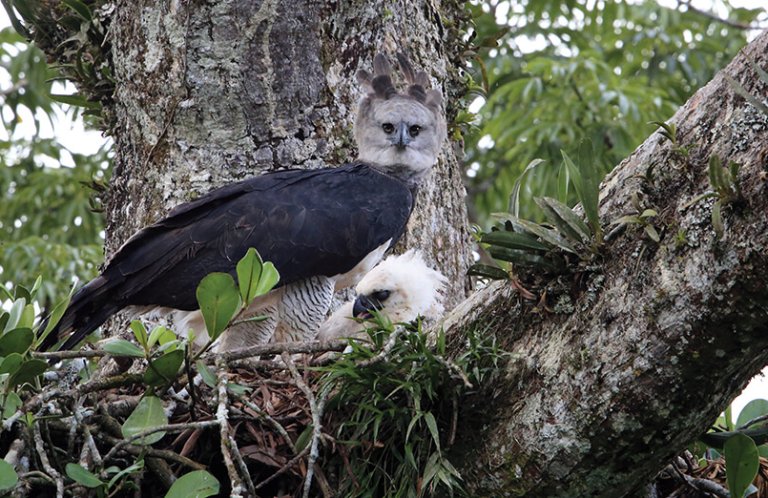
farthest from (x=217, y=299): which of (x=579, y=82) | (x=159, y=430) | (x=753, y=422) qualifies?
(x=579, y=82)

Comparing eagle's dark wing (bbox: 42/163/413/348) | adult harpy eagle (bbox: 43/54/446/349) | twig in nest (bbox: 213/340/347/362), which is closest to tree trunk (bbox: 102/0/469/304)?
adult harpy eagle (bbox: 43/54/446/349)

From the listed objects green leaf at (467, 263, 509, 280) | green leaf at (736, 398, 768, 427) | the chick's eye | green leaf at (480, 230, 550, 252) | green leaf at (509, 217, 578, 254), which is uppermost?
green leaf at (509, 217, 578, 254)

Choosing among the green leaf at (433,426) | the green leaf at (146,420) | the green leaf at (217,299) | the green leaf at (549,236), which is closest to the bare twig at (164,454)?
the green leaf at (146,420)

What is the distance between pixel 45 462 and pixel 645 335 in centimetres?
157

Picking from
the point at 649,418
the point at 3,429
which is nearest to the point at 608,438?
the point at 649,418

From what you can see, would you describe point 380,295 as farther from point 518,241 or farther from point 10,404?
point 10,404

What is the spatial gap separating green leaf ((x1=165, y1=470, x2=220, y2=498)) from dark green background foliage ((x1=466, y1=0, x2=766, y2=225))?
3.91 m

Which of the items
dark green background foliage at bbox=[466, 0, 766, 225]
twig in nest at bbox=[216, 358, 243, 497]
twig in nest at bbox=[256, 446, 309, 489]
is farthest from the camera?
dark green background foliage at bbox=[466, 0, 766, 225]

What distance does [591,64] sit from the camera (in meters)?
7.20

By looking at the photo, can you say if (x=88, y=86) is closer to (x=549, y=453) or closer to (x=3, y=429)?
(x=3, y=429)

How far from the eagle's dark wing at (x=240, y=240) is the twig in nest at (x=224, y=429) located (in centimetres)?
100

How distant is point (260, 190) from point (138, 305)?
0.63m

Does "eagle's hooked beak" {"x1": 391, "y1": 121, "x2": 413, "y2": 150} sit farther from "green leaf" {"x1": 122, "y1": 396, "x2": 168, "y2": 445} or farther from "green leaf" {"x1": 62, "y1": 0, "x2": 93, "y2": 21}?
"green leaf" {"x1": 122, "y1": 396, "x2": 168, "y2": 445}

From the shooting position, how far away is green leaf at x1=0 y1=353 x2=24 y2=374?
8.93 ft
